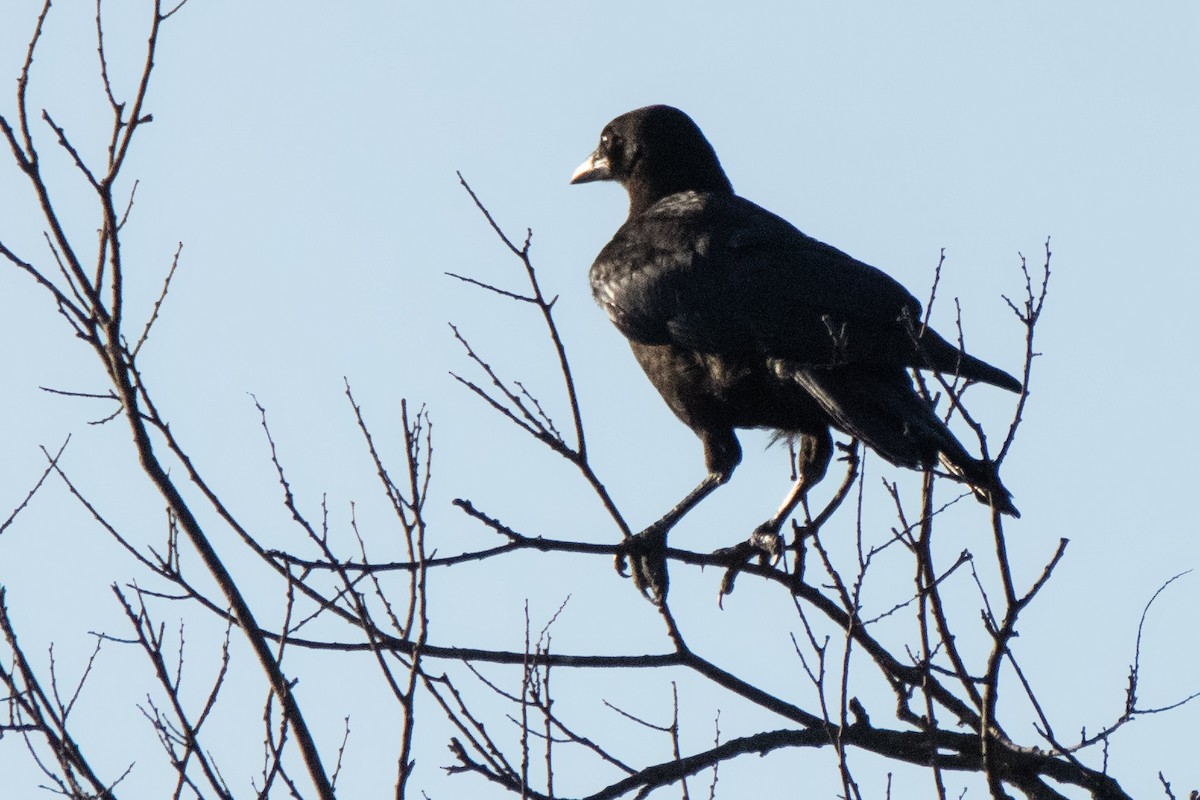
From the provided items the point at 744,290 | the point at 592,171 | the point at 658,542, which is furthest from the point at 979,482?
the point at 592,171

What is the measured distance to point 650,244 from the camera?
674 centimetres

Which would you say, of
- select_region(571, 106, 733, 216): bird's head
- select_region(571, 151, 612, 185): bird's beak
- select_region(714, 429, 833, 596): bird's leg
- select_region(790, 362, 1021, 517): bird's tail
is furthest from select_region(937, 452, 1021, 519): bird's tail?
select_region(571, 151, 612, 185): bird's beak

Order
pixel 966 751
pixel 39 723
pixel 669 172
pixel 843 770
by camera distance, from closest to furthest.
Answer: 1. pixel 843 770
2. pixel 39 723
3. pixel 966 751
4. pixel 669 172

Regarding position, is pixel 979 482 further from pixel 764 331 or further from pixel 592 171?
pixel 592 171

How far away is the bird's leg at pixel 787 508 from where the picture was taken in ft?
19.3

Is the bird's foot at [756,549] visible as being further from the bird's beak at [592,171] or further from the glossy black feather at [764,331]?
the bird's beak at [592,171]

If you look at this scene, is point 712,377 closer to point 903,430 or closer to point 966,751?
point 903,430

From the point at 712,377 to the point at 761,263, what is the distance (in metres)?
0.55

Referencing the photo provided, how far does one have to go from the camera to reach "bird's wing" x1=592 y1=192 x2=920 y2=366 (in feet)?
18.7

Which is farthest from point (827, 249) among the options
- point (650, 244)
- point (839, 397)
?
point (839, 397)

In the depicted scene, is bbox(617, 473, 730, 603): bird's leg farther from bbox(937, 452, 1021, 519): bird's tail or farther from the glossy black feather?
bbox(937, 452, 1021, 519): bird's tail

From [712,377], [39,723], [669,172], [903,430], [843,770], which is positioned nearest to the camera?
[843,770]

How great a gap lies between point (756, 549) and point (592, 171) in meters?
2.99

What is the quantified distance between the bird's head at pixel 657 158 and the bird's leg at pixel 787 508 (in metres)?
2.01
